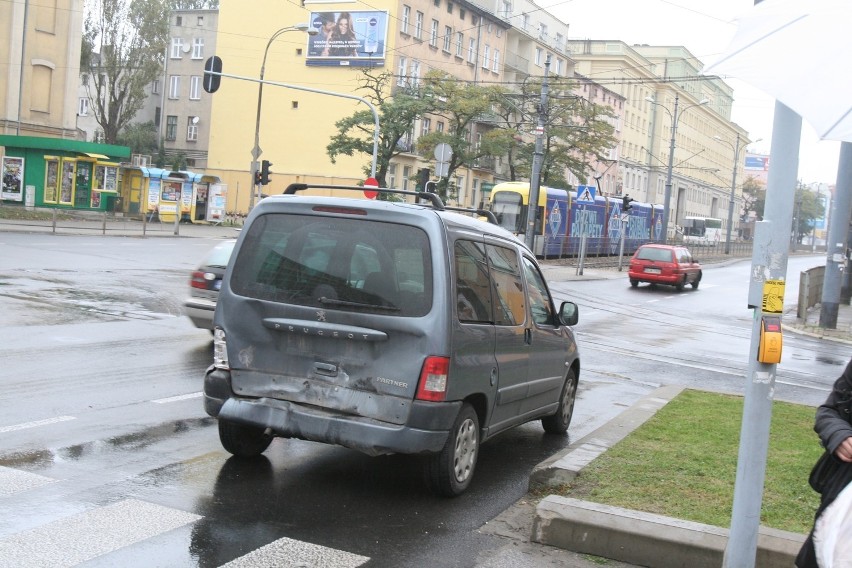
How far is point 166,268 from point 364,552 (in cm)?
2026

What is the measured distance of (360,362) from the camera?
6.30 metres

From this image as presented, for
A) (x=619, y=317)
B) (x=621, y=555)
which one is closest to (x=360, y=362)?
(x=621, y=555)

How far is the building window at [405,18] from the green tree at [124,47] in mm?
19594

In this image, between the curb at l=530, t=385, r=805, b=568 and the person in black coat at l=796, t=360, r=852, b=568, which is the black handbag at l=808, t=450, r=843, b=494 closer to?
the person in black coat at l=796, t=360, r=852, b=568

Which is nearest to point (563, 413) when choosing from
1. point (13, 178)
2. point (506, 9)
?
point (13, 178)

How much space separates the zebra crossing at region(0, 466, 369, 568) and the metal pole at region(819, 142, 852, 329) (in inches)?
879

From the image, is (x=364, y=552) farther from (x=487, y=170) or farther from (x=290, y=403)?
(x=487, y=170)

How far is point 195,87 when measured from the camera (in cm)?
7075

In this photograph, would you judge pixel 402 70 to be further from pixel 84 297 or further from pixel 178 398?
pixel 178 398

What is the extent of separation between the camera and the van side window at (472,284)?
6.55 m

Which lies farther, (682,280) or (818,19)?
(682,280)

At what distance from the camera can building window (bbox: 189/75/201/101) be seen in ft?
231

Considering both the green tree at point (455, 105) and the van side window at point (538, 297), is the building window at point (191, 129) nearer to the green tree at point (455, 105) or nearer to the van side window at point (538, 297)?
the green tree at point (455, 105)

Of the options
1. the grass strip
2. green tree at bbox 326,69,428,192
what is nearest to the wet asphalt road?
the grass strip
